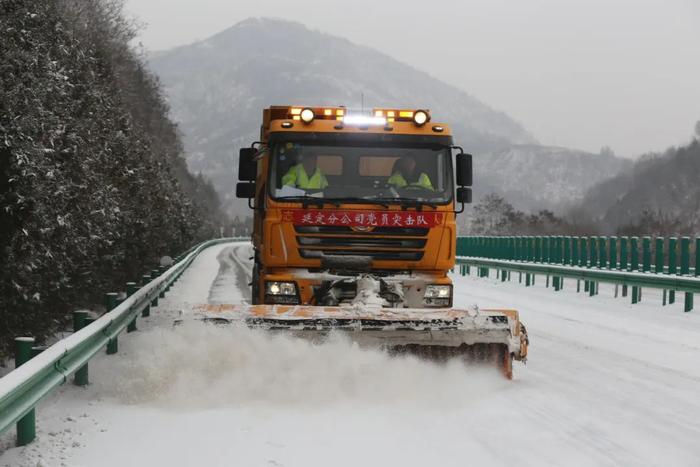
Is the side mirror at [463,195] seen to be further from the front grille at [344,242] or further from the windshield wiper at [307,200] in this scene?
the windshield wiper at [307,200]

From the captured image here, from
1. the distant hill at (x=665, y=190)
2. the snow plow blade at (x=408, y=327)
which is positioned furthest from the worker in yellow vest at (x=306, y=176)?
the distant hill at (x=665, y=190)

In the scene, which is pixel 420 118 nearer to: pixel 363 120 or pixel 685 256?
pixel 363 120

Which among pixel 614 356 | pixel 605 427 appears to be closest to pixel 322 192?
pixel 614 356

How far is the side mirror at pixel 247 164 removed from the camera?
385 inches

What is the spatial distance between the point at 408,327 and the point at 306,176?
8.59ft

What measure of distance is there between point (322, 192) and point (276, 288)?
108 cm

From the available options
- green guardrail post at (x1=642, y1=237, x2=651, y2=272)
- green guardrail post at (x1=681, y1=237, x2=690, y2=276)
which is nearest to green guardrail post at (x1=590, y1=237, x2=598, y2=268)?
green guardrail post at (x1=642, y1=237, x2=651, y2=272)

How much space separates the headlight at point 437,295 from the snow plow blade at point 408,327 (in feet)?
4.84

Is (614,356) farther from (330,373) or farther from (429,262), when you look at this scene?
(330,373)

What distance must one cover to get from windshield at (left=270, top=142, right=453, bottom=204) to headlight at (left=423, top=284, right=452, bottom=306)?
2.90ft

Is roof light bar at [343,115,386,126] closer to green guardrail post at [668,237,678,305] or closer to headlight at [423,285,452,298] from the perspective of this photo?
headlight at [423,285,452,298]

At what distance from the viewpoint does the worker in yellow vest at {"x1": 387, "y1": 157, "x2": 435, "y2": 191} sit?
921 cm

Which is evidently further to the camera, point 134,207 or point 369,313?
point 134,207

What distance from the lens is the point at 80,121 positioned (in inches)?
655
